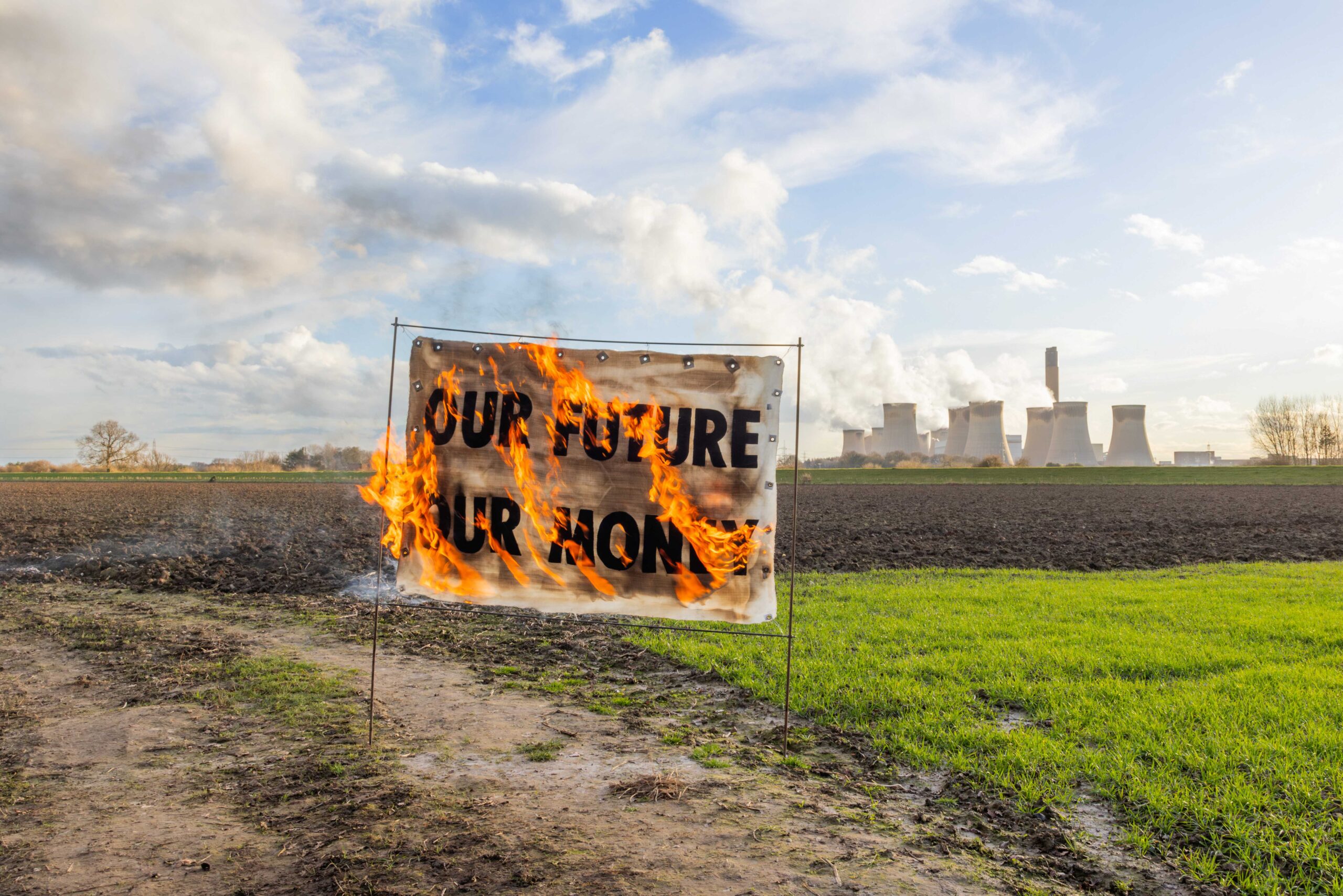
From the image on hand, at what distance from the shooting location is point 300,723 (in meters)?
6.06

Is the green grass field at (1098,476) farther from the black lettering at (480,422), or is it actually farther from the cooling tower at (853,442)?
the black lettering at (480,422)

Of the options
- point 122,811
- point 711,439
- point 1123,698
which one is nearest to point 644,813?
point 711,439

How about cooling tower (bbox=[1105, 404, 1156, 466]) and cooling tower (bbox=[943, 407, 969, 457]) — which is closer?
cooling tower (bbox=[1105, 404, 1156, 466])

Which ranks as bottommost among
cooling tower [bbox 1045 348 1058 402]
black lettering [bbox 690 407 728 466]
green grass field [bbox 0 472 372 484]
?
green grass field [bbox 0 472 372 484]

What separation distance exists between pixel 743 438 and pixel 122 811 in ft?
15.0

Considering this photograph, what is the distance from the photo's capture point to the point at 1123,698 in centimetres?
668

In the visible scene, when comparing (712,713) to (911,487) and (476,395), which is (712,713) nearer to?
(476,395)

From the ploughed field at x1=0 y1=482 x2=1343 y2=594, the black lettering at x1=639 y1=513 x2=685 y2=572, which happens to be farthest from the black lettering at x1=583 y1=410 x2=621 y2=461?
the ploughed field at x1=0 y1=482 x2=1343 y2=594

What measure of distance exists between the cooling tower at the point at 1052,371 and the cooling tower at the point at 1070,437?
17705 mm

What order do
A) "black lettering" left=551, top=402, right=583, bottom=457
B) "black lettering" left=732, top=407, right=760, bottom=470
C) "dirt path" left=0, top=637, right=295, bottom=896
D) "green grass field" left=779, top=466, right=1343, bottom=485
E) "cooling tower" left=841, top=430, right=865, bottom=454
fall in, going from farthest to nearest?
"cooling tower" left=841, top=430, right=865, bottom=454
"green grass field" left=779, top=466, right=1343, bottom=485
"black lettering" left=551, top=402, right=583, bottom=457
"black lettering" left=732, top=407, right=760, bottom=470
"dirt path" left=0, top=637, right=295, bottom=896

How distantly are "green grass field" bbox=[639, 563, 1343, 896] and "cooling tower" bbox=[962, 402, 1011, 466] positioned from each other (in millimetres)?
83505

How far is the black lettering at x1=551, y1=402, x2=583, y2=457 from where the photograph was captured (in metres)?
5.76

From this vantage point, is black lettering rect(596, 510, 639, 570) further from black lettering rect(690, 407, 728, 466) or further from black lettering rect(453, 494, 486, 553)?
black lettering rect(453, 494, 486, 553)

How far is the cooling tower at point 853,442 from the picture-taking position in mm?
114938
